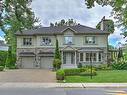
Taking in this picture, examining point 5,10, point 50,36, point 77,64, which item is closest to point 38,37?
point 50,36

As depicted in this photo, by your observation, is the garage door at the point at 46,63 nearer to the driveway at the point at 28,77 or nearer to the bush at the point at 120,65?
the bush at the point at 120,65

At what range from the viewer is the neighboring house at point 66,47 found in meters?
63.3

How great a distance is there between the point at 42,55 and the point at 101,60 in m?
9.50

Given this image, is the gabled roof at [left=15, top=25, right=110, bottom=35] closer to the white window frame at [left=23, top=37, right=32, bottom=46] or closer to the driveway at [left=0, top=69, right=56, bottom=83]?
the white window frame at [left=23, top=37, right=32, bottom=46]

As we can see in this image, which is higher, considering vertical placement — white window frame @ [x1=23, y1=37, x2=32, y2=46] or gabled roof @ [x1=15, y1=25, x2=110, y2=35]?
gabled roof @ [x1=15, y1=25, x2=110, y2=35]

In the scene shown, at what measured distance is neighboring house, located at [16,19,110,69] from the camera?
63.3 metres

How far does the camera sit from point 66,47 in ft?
206

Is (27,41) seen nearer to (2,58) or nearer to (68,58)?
(2,58)

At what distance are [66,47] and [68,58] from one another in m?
1.87

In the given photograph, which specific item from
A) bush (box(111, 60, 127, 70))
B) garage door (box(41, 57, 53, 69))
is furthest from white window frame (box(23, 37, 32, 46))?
bush (box(111, 60, 127, 70))

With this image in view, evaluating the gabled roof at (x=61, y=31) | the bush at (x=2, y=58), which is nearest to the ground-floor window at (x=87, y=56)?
the gabled roof at (x=61, y=31)

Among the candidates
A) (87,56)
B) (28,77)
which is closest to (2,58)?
(87,56)

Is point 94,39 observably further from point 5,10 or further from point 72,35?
point 5,10

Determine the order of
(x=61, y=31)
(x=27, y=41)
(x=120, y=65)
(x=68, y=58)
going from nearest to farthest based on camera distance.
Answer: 1. (x=120, y=65)
2. (x=68, y=58)
3. (x=61, y=31)
4. (x=27, y=41)
